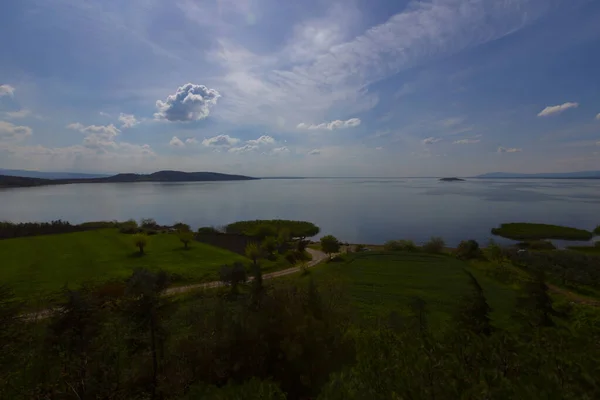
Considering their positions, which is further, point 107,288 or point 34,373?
point 107,288

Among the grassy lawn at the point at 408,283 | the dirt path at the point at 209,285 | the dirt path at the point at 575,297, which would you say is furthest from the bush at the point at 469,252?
the dirt path at the point at 209,285

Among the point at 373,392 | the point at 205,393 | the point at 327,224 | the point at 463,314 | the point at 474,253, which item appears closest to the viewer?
the point at 373,392

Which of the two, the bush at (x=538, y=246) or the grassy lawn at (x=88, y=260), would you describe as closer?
the grassy lawn at (x=88, y=260)

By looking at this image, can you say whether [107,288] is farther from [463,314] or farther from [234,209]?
[234,209]

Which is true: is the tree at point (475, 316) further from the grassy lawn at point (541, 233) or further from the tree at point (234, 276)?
the grassy lawn at point (541, 233)

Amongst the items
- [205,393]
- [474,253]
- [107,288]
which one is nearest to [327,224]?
[474,253]

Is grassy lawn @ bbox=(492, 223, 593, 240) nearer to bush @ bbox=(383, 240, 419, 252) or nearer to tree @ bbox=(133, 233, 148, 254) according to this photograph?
bush @ bbox=(383, 240, 419, 252)

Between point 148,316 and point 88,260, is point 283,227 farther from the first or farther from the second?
point 148,316
